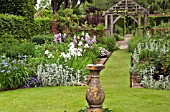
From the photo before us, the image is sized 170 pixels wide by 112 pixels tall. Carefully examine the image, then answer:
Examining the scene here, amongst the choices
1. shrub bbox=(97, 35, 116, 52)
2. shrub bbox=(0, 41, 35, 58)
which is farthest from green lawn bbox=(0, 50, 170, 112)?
shrub bbox=(97, 35, 116, 52)

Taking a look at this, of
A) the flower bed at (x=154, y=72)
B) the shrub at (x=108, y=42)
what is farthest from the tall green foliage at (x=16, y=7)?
the flower bed at (x=154, y=72)

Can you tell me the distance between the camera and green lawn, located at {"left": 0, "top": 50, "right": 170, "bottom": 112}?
703cm

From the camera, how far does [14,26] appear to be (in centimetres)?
1611

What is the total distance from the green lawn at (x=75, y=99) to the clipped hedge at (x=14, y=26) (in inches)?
264

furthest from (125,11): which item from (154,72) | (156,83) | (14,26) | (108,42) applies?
(156,83)

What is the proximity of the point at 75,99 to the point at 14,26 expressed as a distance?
Answer: 898 cm

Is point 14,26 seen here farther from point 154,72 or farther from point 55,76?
point 154,72

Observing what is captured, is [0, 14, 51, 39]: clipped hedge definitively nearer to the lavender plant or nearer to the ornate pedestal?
the lavender plant

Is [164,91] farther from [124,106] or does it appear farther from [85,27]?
[85,27]

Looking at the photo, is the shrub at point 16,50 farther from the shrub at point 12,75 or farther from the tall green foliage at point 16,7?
the tall green foliage at point 16,7

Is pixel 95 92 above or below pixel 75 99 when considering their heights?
above

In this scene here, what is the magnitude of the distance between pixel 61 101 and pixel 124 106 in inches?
50.5

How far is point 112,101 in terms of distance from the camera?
7.61 metres

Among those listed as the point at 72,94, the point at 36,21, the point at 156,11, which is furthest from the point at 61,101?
the point at 156,11
